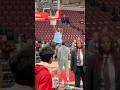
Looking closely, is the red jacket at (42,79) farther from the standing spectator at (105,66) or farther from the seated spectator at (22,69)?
the standing spectator at (105,66)

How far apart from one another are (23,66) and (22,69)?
3cm

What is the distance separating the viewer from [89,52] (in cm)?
588

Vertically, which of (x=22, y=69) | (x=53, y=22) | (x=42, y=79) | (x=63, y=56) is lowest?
(x=53, y=22)

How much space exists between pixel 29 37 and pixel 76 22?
15127 millimetres

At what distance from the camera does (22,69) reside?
4527 mm

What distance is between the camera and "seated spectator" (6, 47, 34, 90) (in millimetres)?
4363

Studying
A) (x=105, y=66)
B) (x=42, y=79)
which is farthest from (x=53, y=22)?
(x=42, y=79)

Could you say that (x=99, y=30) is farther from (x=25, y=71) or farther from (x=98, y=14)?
(x=25, y=71)

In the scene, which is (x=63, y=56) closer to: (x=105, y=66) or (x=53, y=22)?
(x=105, y=66)

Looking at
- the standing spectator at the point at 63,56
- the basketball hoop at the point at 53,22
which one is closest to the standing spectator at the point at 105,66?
the standing spectator at the point at 63,56

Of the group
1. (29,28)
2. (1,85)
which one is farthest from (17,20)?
(1,85)

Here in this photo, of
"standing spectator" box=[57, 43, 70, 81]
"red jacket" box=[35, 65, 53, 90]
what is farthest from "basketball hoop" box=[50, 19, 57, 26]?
"red jacket" box=[35, 65, 53, 90]

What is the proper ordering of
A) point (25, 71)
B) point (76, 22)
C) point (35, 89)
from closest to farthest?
point (25, 71) → point (35, 89) → point (76, 22)

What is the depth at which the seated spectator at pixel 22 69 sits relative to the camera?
436 centimetres
